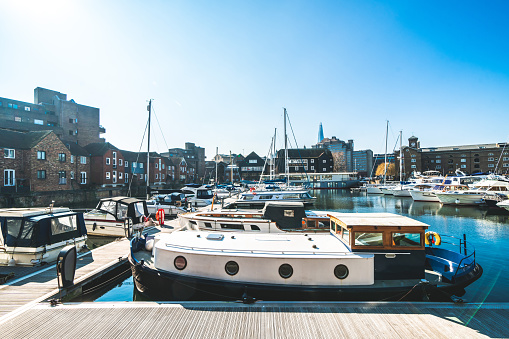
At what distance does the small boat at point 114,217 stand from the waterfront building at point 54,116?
4688 centimetres

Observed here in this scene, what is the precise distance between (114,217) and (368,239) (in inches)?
672

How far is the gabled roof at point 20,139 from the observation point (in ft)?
124

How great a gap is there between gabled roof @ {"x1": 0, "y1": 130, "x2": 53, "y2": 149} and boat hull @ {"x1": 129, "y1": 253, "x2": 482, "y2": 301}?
4371 cm

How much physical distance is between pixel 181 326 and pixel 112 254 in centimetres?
823

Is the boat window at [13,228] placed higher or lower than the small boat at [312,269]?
higher

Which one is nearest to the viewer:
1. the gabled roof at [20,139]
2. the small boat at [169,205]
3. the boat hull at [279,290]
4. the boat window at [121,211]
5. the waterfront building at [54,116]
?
the boat hull at [279,290]

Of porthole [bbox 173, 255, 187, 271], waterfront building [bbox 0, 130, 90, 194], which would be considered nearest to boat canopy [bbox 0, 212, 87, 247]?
porthole [bbox 173, 255, 187, 271]

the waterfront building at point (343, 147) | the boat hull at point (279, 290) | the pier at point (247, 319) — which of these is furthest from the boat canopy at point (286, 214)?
the waterfront building at point (343, 147)

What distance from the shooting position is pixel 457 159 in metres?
104

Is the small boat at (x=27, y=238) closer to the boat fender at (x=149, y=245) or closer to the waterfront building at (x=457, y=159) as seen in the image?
the boat fender at (x=149, y=245)

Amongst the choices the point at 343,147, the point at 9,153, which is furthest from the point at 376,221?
the point at 343,147

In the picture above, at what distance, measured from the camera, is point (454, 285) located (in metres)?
8.54

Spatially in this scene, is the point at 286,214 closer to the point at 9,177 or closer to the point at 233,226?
the point at 233,226

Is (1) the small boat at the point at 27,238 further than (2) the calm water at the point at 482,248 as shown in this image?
No
